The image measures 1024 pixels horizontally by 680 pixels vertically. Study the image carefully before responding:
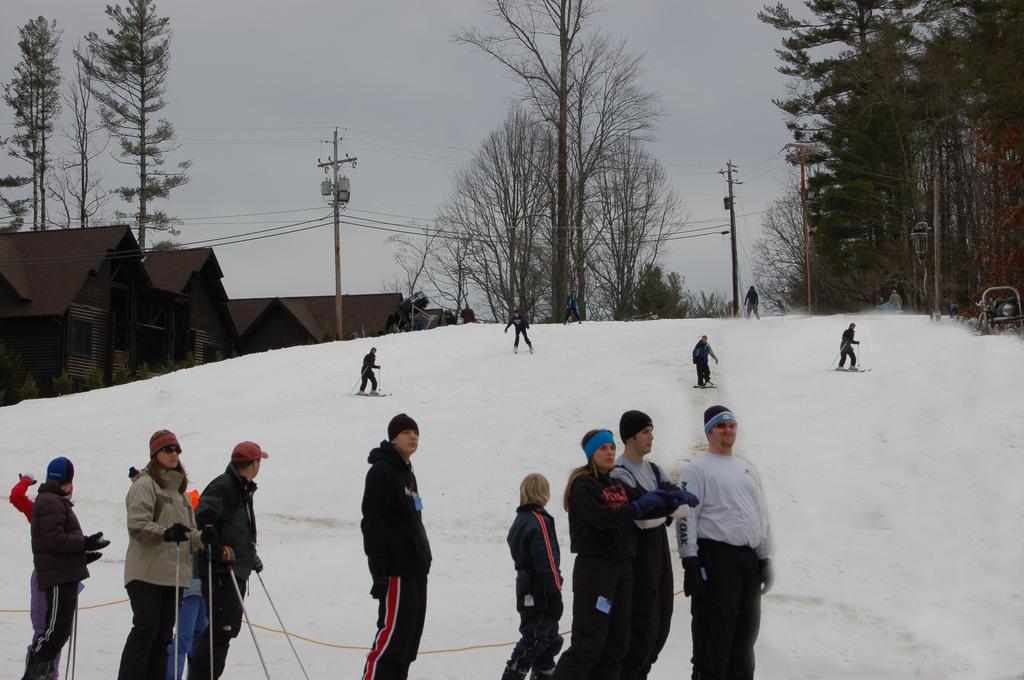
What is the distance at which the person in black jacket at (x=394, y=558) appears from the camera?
599 centimetres

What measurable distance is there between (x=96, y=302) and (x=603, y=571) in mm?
38283

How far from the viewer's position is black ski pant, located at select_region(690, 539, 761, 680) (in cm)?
591

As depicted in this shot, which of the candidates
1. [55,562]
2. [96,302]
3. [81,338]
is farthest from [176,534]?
[96,302]

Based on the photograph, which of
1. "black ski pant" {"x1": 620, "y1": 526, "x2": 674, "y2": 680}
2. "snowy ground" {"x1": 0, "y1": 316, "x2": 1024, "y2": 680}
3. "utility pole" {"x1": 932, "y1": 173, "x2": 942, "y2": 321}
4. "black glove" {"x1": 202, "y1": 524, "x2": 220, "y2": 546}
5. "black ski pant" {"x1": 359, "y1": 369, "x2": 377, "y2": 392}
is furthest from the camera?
"utility pole" {"x1": 932, "y1": 173, "x2": 942, "y2": 321}

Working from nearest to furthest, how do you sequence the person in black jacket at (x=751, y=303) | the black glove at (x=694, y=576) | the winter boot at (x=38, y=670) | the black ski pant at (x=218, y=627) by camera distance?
the black glove at (x=694, y=576) → the black ski pant at (x=218, y=627) → the winter boot at (x=38, y=670) → the person in black jacket at (x=751, y=303)

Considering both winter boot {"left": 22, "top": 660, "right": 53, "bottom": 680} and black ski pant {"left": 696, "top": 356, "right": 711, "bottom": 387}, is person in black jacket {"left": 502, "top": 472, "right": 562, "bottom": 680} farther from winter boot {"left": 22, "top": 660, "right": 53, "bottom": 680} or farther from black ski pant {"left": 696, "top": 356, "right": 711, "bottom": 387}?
black ski pant {"left": 696, "top": 356, "right": 711, "bottom": 387}

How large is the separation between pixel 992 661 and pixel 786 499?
7.43 meters

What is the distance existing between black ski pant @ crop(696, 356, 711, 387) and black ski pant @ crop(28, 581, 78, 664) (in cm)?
1869

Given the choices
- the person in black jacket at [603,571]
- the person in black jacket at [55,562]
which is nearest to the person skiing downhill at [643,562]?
the person in black jacket at [603,571]

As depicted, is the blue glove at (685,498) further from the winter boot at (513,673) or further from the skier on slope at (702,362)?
the skier on slope at (702,362)

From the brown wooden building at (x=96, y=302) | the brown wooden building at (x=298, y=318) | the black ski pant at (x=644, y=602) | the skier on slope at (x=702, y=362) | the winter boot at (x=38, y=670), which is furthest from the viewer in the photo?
the brown wooden building at (x=298, y=318)

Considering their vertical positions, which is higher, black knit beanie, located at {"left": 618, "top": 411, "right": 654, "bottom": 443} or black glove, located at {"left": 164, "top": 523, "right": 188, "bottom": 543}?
black knit beanie, located at {"left": 618, "top": 411, "right": 654, "bottom": 443}

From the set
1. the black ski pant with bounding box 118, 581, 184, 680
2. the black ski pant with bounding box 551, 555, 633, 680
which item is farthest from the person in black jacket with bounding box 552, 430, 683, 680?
the black ski pant with bounding box 118, 581, 184, 680

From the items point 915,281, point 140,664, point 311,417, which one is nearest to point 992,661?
point 140,664
